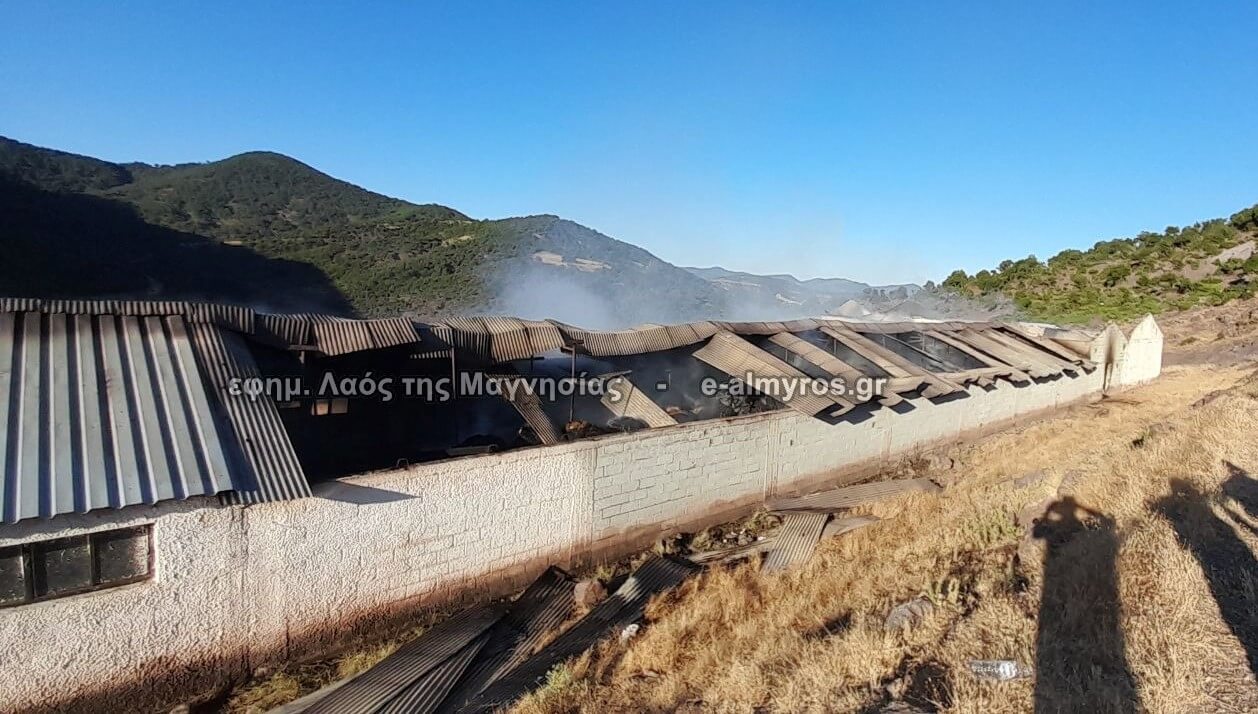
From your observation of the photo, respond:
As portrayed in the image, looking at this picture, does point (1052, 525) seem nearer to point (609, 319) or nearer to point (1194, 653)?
point (1194, 653)

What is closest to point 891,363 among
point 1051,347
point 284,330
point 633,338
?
point 633,338

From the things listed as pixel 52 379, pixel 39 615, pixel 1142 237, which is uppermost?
pixel 1142 237

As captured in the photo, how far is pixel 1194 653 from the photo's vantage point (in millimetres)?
3297

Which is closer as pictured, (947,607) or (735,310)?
(947,607)

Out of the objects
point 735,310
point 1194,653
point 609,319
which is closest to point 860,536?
point 1194,653

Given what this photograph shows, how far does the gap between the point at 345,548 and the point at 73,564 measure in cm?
170

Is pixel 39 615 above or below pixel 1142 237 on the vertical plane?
below

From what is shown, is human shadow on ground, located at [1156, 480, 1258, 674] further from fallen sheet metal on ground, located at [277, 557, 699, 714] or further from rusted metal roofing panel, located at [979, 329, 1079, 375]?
rusted metal roofing panel, located at [979, 329, 1079, 375]

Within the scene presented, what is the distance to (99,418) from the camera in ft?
13.1

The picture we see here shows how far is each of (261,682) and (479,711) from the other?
1879 millimetres

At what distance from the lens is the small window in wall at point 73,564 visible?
3578 mm

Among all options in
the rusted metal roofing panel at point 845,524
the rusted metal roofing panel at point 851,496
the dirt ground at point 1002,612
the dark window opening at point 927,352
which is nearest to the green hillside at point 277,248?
the dark window opening at point 927,352

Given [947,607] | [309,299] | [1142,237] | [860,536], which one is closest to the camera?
[947,607]

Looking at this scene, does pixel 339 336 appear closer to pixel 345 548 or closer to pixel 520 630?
pixel 345 548
